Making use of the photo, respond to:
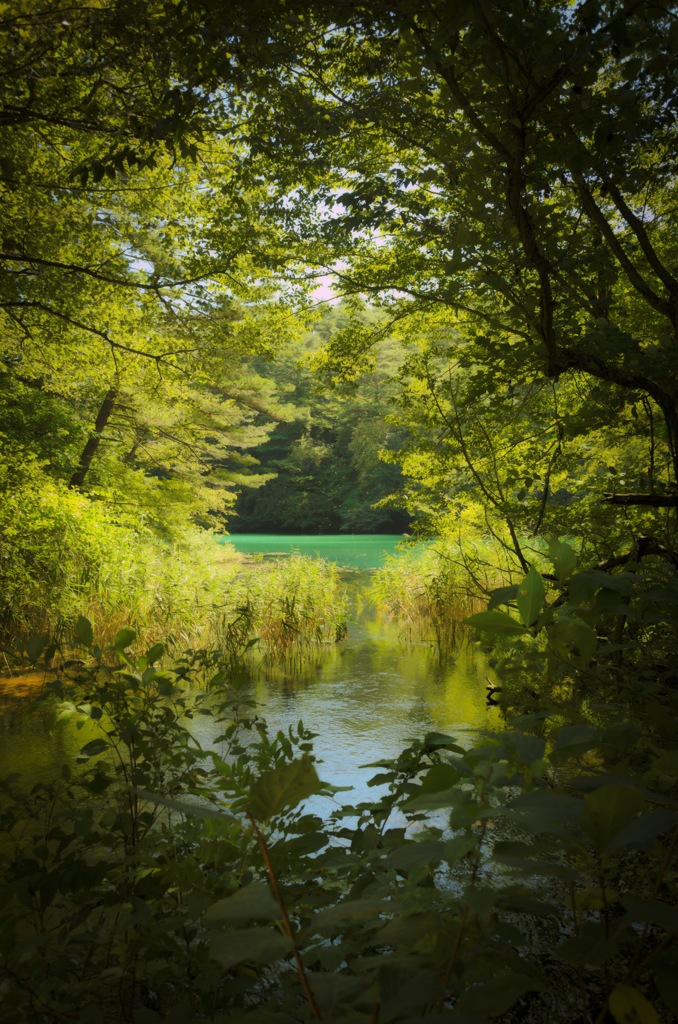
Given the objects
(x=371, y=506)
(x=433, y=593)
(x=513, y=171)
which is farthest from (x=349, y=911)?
(x=433, y=593)

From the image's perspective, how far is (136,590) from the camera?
6.89 metres

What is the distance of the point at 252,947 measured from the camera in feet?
1.73

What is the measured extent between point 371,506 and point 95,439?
6.99 m

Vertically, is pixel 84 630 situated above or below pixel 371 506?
below

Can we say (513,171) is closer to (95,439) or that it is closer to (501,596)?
(501,596)

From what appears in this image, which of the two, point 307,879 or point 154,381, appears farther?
point 154,381

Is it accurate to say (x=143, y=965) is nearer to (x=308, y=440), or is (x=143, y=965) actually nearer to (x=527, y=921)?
(x=527, y=921)

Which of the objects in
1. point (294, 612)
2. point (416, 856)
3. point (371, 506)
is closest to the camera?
point (416, 856)

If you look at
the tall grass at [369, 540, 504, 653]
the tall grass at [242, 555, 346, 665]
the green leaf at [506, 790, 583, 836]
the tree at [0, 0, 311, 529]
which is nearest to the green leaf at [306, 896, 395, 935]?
the green leaf at [506, 790, 583, 836]

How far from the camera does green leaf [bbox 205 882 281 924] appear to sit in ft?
1.64

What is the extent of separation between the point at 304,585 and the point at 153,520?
5.00m

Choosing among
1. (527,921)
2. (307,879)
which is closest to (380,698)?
(527,921)

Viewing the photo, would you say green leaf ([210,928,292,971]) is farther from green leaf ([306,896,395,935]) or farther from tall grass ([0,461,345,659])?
tall grass ([0,461,345,659])

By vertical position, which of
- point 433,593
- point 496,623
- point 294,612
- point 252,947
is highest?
point 496,623
